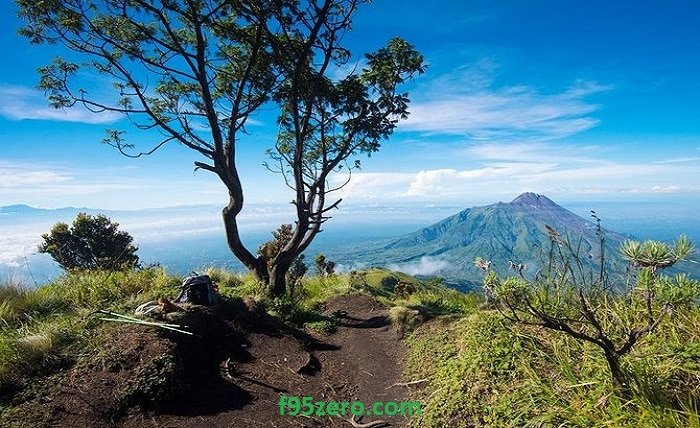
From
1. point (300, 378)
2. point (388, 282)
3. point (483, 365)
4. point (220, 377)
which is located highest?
point (483, 365)

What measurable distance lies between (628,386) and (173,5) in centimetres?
1282

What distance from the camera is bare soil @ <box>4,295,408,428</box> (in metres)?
5.10

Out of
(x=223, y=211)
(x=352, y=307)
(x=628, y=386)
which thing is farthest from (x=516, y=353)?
(x=223, y=211)

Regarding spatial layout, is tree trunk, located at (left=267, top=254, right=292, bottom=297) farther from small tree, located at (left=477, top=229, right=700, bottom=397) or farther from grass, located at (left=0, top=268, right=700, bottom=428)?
small tree, located at (left=477, top=229, right=700, bottom=397)

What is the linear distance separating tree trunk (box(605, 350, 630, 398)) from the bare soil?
119 inches

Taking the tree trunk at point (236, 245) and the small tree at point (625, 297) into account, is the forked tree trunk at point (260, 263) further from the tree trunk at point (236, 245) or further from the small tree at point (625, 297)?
the small tree at point (625, 297)

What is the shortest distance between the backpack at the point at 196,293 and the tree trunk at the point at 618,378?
7927 mm

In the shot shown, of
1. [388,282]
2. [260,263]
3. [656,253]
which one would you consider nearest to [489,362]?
[656,253]

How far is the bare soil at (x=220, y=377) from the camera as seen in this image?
5098 millimetres

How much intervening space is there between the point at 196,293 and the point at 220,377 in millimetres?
2832

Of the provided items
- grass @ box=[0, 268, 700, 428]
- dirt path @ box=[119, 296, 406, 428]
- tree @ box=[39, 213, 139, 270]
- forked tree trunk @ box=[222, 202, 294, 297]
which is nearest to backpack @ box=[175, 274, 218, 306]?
grass @ box=[0, 268, 700, 428]

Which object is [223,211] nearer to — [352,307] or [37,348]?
[352,307]

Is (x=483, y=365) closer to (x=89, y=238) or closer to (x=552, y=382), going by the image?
(x=552, y=382)

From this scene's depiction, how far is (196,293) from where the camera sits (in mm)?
8984
